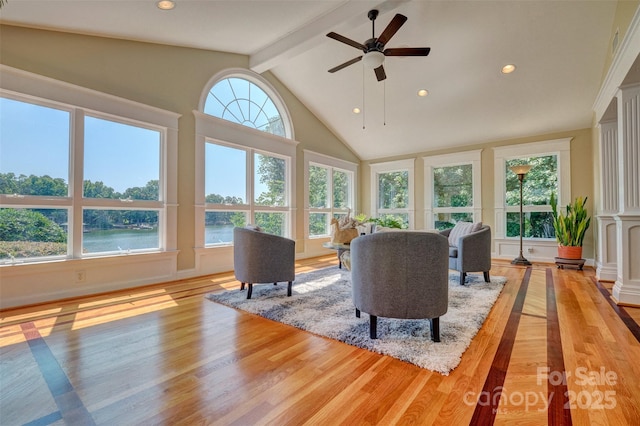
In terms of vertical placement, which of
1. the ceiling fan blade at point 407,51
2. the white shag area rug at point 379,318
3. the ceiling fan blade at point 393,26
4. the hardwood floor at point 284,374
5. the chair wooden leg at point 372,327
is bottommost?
the hardwood floor at point 284,374

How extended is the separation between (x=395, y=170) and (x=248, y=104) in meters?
4.10

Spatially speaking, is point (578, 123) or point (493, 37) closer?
point (493, 37)

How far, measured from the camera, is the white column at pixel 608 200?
4.05m

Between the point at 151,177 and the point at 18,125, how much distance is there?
1.33 m

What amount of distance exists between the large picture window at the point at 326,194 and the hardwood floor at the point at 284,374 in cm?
405

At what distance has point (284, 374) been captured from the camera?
1713 mm

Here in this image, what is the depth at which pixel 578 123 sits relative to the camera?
207 inches

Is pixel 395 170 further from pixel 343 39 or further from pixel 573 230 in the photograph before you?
pixel 343 39

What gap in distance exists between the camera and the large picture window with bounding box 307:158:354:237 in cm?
653

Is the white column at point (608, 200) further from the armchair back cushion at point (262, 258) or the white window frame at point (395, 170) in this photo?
the armchair back cushion at point (262, 258)

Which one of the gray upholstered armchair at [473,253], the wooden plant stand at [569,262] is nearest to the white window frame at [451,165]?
the wooden plant stand at [569,262]

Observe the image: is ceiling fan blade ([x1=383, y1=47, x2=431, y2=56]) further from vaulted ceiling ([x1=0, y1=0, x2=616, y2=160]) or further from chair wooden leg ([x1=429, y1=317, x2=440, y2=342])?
chair wooden leg ([x1=429, y1=317, x2=440, y2=342])

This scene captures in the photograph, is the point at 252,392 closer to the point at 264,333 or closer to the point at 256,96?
the point at 264,333

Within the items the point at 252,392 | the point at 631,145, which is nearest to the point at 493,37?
the point at 631,145
